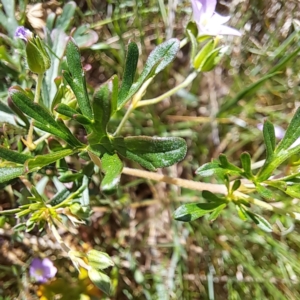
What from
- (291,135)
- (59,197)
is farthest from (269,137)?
(59,197)

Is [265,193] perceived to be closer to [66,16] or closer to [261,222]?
[261,222]

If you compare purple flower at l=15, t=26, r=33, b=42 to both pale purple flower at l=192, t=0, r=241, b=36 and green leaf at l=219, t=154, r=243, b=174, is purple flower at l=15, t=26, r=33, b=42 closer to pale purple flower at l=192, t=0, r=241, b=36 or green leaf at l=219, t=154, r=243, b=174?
pale purple flower at l=192, t=0, r=241, b=36

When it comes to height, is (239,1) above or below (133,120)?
above

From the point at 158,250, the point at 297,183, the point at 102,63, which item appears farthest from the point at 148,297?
the point at 102,63

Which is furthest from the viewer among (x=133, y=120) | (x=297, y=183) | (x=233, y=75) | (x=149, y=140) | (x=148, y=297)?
(x=233, y=75)

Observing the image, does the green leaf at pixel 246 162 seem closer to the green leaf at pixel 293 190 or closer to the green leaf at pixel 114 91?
the green leaf at pixel 293 190

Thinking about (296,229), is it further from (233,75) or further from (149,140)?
(149,140)

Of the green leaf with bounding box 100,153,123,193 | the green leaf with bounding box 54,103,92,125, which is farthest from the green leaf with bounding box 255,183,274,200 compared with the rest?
the green leaf with bounding box 54,103,92,125
